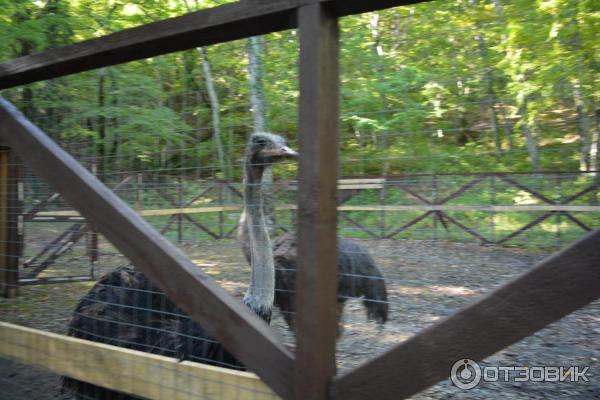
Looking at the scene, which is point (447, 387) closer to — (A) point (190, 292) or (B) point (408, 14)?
(A) point (190, 292)

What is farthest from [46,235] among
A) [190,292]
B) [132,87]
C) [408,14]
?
[408,14]

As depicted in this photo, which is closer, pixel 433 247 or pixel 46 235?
pixel 433 247

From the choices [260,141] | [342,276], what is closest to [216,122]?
[260,141]

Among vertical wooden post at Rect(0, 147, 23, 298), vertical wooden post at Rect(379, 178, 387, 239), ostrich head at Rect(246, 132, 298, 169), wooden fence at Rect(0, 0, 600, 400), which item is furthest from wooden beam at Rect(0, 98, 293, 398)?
vertical wooden post at Rect(0, 147, 23, 298)

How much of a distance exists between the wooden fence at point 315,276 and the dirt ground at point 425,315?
3.40 feet

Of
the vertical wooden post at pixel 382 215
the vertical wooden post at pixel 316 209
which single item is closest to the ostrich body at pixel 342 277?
the vertical wooden post at pixel 382 215

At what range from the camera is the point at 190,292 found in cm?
192

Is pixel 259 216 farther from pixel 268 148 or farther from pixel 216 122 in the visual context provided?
pixel 216 122

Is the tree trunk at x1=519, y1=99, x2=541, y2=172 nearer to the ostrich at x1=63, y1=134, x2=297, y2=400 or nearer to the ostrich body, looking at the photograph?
the ostrich at x1=63, y1=134, x2=297, y2=400

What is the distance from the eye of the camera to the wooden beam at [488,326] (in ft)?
4.38

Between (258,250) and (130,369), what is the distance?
99 cm

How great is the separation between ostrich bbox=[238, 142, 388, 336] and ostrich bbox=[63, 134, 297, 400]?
129 mm

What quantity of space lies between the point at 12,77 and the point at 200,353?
5.57 ft

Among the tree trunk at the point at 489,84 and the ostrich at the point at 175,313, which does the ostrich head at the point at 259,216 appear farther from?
the tree trunk at the point at 489,84
